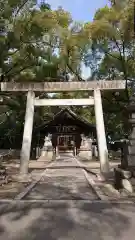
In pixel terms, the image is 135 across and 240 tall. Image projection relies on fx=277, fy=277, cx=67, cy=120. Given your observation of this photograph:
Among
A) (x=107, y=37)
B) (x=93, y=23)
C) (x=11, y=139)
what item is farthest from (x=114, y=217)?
(x=11, y=139)

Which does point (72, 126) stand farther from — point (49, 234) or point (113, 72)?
point (49, 234)

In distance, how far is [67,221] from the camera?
5.52 m

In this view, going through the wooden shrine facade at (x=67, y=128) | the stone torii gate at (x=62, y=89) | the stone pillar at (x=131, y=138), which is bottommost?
the stone pillar at (x=131, y=138)

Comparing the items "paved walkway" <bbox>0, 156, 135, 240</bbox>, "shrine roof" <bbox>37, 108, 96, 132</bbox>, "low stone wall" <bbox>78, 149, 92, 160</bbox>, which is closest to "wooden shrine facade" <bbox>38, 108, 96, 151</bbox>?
"shrine roof" <bbox>37, 108, 96, 132</bbox>

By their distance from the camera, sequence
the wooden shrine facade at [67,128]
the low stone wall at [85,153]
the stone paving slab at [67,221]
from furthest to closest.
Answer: the low stone wall at [85,153], the wooden shrine facade at [67,128], the stone paving slab at [67,221]

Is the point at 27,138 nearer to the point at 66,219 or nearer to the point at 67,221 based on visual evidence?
the point at 66,219

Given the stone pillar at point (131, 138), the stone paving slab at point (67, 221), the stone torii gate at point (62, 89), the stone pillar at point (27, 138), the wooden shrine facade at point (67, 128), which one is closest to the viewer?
the stone paving slab at point (67, 221)

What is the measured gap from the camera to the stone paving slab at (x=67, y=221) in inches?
185

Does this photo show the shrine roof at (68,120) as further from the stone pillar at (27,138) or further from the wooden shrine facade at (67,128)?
the stone pillar at (27,138)

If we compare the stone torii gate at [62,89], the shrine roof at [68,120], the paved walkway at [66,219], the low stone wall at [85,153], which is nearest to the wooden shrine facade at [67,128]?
the shrine roof at [68,120]

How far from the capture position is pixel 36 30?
14570 millimetres

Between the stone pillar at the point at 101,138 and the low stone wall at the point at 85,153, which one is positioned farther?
the low stone wall at the point at 85,153

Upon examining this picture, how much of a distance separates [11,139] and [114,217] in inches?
1243

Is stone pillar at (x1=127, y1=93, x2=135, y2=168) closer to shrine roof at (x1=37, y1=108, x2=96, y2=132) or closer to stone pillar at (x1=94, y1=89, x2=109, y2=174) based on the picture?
stone pillar at (x1=94, y1=89, x2=109, y2=174)
